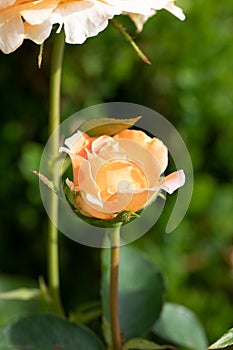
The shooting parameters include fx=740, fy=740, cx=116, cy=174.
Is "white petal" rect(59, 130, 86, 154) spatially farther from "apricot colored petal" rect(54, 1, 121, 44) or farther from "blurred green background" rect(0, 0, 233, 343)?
"blurred green background" rect(0, 0, 233, 343)

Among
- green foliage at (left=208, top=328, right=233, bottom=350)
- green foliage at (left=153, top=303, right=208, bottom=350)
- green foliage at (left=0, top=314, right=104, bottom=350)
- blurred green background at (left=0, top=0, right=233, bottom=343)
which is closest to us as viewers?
green foliage at (left=208, top=328, right=233, bottom=350)

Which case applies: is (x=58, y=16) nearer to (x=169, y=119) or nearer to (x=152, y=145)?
(x=152, y=145)

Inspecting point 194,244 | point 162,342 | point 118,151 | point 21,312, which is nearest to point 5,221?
point 194,244

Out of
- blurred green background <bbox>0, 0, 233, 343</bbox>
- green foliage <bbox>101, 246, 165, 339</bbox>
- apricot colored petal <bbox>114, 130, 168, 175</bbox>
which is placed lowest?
blurred green background <bbox>0, 0, 233, 343</bbox>

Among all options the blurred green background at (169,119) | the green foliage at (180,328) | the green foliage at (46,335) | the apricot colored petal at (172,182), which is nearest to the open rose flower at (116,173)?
the apricot colored petal at (172,182)

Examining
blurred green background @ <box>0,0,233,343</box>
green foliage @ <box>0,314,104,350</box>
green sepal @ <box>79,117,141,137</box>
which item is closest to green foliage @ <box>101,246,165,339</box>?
green foliage @ <box>0,314,104,350</box>

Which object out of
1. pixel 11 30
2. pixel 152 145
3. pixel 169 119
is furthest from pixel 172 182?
pixel 169 119

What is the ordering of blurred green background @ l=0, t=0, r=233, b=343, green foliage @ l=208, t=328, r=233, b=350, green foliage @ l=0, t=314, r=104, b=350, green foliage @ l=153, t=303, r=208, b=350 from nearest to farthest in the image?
green foliage @ l=208, t=328, r=233, b=350
green foliage @ l=0, t=314, r=104, b=350
green foliage @ l=153, t=303, r=208, b=350
blurred green background @ l=0, t=0, r=233, b=343
